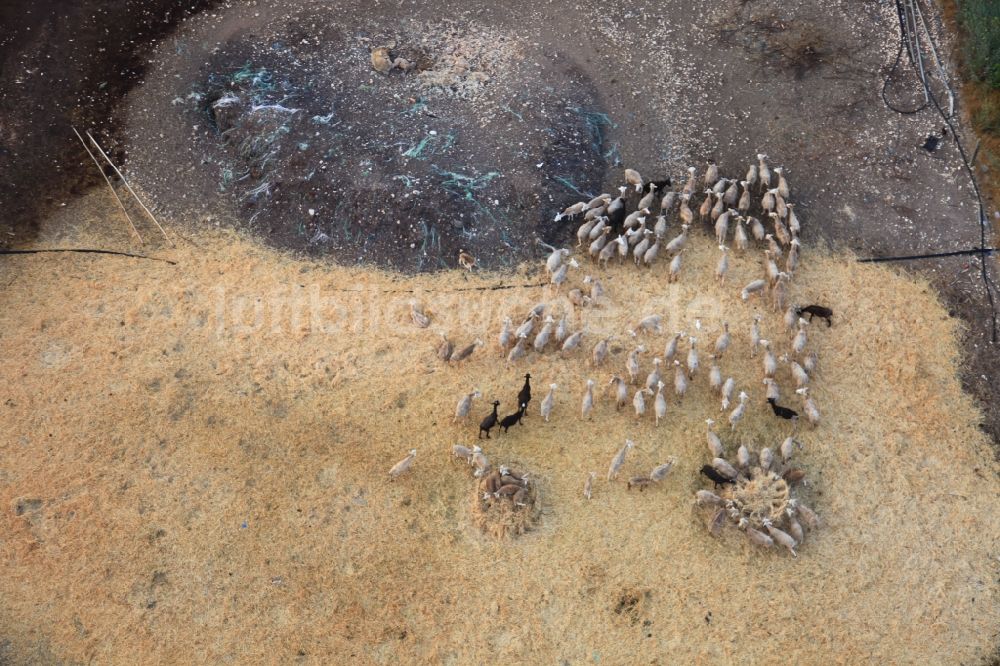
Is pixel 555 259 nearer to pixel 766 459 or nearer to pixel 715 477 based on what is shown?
pixel 715 477

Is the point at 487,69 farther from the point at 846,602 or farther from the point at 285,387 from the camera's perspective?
the point at 846,602

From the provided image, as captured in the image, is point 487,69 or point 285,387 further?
point 487,69

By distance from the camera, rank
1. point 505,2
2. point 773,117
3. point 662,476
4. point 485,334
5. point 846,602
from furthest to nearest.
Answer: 1. point 505,2
2. point 773,117
3. point 485,334
4. point 662,476
5. point 846,602

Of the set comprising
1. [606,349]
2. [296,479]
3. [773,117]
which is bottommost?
[296,479]

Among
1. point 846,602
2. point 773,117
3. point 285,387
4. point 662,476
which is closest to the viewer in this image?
point 846,602

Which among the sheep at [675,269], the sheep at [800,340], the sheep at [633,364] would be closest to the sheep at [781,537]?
the sheep at [633,364]

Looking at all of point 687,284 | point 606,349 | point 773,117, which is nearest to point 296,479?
point 606,349

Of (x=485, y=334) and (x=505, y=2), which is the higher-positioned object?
(x=505, y=2)

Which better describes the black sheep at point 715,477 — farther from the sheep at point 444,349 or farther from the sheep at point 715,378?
the sheep at point 444,349
